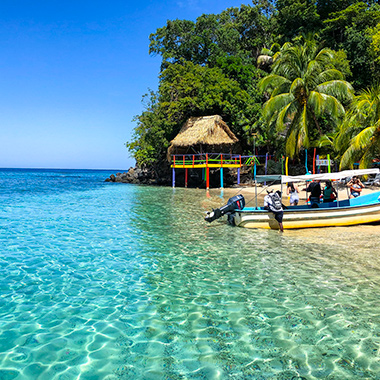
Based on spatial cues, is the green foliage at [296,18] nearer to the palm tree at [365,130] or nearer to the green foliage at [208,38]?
the green foliage at [208,38]

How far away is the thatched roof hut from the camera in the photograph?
1185 inches

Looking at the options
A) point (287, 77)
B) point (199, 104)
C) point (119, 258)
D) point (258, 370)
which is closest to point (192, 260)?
point (119, 258)

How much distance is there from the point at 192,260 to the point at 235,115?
1096 inches

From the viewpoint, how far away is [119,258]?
830 cm

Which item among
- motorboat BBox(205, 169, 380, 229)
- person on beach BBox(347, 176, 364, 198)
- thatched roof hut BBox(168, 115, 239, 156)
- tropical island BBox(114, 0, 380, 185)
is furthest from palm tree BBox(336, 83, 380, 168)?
thatched roof hut BBox(168, 115, 239, 156)

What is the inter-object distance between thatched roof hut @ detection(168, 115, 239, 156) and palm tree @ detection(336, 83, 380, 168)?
13557mm

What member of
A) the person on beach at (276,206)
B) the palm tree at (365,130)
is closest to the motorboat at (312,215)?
the person on beach at (276,206)

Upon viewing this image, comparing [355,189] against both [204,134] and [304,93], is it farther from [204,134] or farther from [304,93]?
[204,134]

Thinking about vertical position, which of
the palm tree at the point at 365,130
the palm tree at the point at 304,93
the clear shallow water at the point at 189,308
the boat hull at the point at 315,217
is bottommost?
the clear shallow water at the point at 189,308

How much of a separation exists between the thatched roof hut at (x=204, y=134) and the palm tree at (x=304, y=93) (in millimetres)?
7388

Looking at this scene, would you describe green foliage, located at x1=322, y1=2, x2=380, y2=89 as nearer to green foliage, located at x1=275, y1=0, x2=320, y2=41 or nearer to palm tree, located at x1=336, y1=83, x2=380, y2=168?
green foliage, located at x1=275, y1=0, x2=320, y2=41

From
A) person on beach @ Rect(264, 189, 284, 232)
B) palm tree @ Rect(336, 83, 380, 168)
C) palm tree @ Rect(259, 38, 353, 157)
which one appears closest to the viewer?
person on beach @ Rect(264, 189, 284, 232)

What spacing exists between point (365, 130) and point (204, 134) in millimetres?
16411

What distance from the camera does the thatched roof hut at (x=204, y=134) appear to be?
98.8 ft
